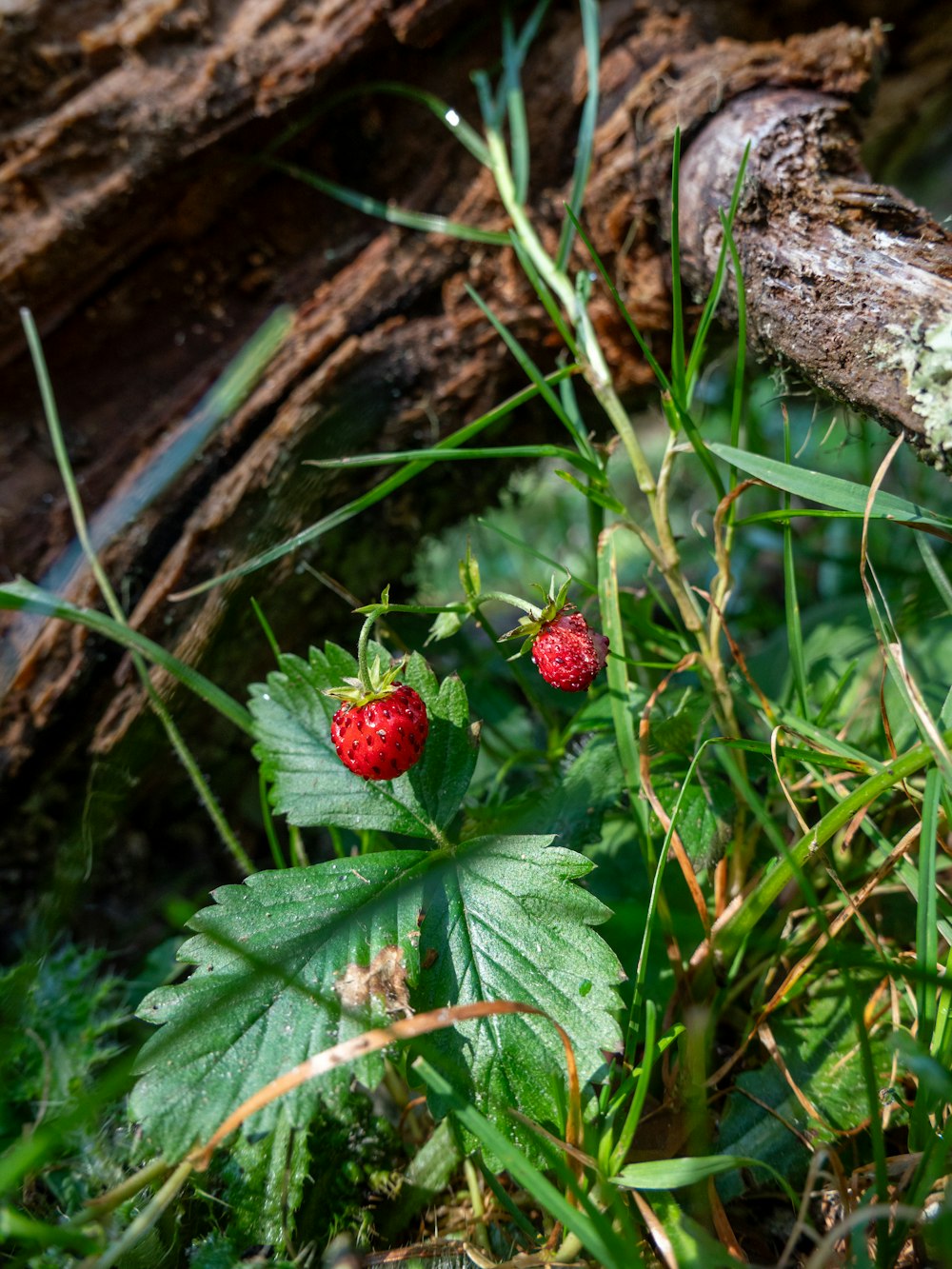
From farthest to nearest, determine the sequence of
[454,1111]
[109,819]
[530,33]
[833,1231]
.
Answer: [530,33], [109,819], [454,1111], [833,1231]

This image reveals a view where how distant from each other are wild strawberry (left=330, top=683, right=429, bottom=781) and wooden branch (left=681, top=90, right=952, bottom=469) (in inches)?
23.7

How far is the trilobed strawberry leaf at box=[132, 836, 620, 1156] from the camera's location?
32.0 inches

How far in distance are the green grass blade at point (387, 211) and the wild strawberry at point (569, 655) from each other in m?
0.89

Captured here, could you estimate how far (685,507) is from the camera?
2.66 metres

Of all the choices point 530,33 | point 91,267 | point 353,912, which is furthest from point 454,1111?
point 530,33

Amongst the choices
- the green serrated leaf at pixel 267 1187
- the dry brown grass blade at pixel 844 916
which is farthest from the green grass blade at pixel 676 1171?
the green serrated leaf at pixel 267 1187

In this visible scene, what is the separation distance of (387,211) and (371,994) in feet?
4.52

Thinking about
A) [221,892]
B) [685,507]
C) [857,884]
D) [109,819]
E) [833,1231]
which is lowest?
[685,507]

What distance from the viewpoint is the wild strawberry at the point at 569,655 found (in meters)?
0.95

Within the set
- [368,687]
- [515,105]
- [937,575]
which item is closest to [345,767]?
[368,687]

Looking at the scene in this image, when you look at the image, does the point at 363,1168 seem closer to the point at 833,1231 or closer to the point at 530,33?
the point at 833,1231

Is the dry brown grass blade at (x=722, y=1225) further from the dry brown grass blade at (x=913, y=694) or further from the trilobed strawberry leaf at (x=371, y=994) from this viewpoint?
the dry brown grass blade at (x=913, y=694)

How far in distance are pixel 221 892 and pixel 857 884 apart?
78 centimetres

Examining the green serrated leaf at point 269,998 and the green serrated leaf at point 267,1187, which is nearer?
the green serrated leaf at point 269,998
